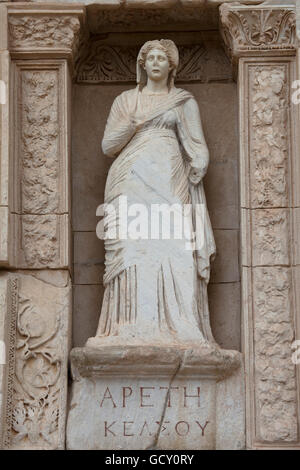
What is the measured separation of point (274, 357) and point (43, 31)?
3191mm

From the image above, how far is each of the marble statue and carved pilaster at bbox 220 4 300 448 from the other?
37 cm

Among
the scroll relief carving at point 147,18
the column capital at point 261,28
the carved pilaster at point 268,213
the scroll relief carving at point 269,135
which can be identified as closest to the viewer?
the carved pilaster at point 268,213

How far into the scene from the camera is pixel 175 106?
1295 centimetres

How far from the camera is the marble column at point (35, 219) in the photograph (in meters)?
12.2

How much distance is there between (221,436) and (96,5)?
3613mm

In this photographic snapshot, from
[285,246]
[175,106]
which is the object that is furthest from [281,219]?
[175,106]

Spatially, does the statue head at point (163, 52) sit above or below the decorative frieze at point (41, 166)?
above

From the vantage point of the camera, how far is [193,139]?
42.4 feet

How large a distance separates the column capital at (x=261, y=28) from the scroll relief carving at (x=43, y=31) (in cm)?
123

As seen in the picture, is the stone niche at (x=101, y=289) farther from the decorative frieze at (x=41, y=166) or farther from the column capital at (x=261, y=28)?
the decorative frieze at (x=41, y=166)

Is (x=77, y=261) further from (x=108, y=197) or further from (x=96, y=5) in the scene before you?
(x=96, y=5)

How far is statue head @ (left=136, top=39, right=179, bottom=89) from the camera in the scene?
13023 millimetres

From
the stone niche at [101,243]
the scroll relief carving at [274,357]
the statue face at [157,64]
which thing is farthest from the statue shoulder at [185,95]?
the scroll relief carving at [274,357]
